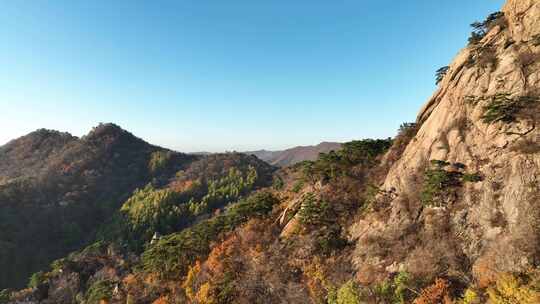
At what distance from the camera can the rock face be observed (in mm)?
16781

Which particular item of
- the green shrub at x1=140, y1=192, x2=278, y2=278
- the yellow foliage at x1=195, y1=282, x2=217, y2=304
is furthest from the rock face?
the green shrub at x1=140, y1=192, x2=278, y2=278

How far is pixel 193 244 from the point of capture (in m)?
39.3

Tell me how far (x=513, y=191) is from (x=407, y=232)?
7363mm

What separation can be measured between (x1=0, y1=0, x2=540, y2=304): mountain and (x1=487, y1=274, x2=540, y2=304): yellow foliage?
53 millimetres

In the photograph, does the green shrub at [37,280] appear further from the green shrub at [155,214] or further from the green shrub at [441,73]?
the green shrub at [441,73]

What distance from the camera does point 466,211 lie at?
19.7 m

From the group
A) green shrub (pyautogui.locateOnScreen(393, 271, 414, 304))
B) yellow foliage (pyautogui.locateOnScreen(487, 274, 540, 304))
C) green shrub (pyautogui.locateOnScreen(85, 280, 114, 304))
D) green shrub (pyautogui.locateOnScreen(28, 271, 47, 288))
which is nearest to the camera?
yellow foliage (pyautogui.locateOnScreen(487, 274, 540, 304))

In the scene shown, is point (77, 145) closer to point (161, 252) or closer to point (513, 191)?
point (161, 252)

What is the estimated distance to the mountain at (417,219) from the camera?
16.9 metres

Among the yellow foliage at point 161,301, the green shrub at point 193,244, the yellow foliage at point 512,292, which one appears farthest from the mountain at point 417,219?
the yellow foliage at point 161,301

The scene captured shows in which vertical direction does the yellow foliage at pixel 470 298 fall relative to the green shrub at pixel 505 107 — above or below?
below

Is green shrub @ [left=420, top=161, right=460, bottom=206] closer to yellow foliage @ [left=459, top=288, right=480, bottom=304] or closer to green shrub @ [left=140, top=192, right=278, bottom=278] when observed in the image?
yellow foliage @ [left=459, top=288, right=480, bottom=304]

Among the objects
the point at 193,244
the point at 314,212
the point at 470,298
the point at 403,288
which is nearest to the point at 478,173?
the point at 470,298

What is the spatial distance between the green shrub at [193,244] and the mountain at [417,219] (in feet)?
0.58
